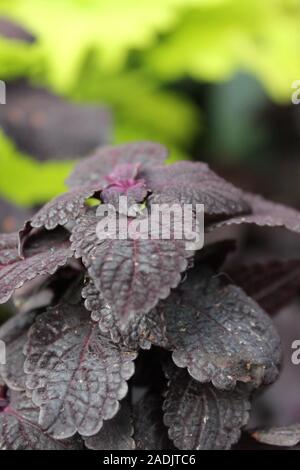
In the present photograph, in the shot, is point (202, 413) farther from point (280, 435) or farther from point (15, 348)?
point (15, 348)

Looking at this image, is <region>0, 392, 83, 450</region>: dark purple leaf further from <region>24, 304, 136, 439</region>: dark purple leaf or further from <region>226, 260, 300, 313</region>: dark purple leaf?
<region>226, 260, 300, 313</region>: dark purple leaf

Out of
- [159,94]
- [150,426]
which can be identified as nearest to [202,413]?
[150,426]

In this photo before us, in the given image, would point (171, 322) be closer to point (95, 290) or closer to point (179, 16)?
point (95, 290)

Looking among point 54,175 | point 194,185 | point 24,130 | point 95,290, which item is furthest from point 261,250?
point 95,290

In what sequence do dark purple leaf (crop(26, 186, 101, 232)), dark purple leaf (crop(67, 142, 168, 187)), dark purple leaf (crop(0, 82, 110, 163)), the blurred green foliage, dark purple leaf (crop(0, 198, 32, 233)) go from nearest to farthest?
dark purple leaf (crop(26, 186, 101, 232)) → dark purple leaf (crop(67, 142, 168, 187)) → dark purple leaf (crop(0, 198, 32, 233)) → dark purple leaf (crop(0, 82, 110, 163)) → the blurred green foliage

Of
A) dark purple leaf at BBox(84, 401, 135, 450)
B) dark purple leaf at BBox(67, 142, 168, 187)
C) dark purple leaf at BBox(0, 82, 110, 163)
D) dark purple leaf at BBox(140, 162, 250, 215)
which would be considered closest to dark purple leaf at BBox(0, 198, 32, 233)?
dark purple leaf at BBox(0, 82, 110, 163)

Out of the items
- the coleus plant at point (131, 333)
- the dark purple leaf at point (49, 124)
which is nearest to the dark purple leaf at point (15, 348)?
the coleus plant at point (131, 333)
